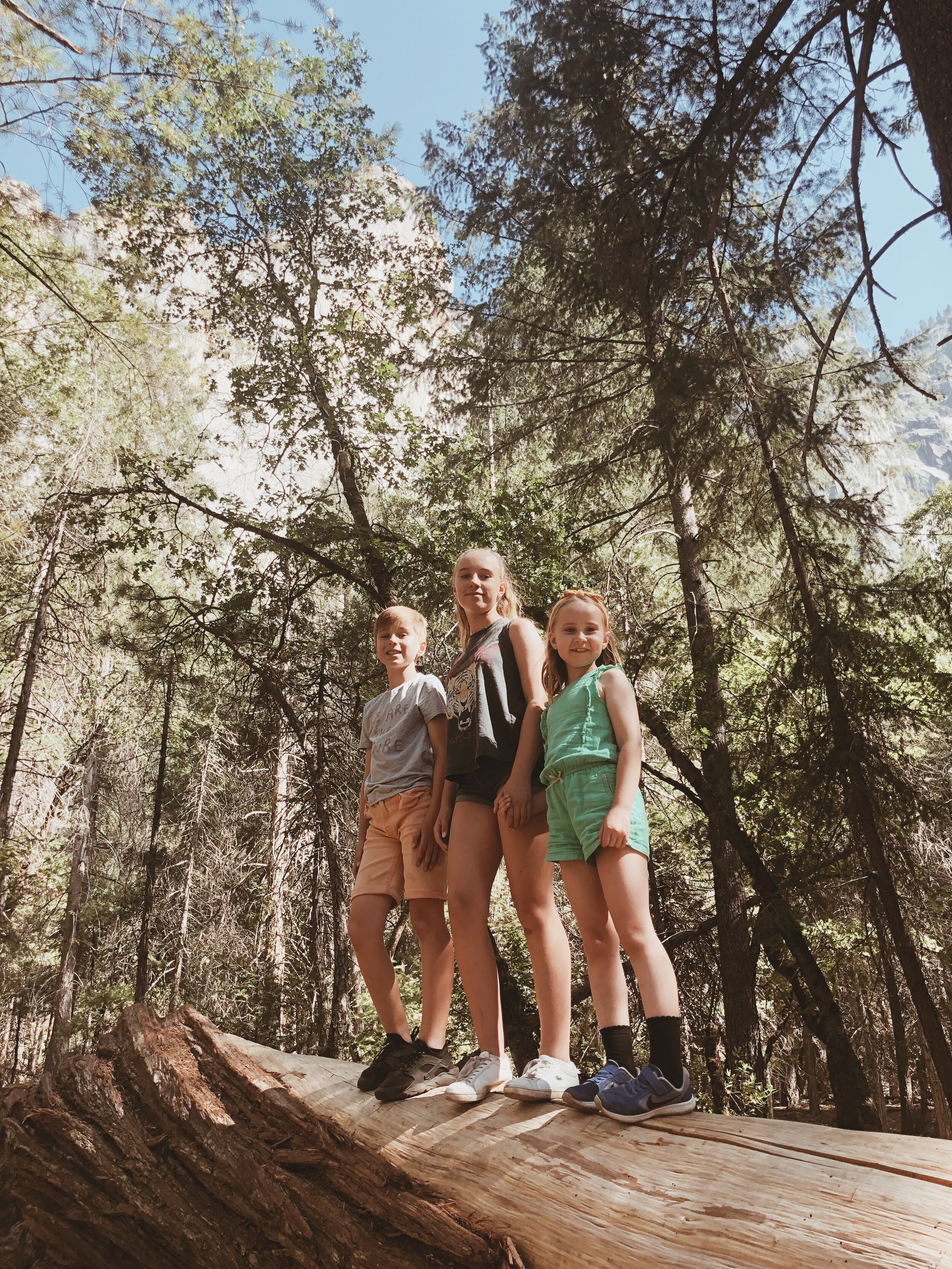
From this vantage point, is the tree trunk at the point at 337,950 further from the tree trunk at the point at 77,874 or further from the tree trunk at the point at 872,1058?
the tree trunk at the point at 77,874

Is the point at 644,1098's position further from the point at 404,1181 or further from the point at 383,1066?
the point at 383,1066

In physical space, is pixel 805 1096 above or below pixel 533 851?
below

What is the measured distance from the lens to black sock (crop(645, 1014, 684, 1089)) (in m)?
2.27

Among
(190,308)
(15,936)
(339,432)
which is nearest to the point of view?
(339,432)

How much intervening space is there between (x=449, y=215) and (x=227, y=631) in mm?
4308

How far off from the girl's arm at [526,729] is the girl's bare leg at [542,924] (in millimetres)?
65

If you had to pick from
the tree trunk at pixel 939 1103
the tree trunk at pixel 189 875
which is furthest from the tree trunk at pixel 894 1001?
the tree trunk at pixel 189 875

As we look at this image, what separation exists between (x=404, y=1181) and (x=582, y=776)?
119 centimetres

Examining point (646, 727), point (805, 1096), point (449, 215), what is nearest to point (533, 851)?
point (646, 727)

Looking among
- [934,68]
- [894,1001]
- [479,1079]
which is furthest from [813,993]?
[934,68]

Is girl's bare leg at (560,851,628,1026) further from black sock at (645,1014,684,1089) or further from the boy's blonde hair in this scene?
the boy's blonde hair

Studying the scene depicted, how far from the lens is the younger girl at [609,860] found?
2.27 meters

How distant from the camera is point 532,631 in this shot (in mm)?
3098

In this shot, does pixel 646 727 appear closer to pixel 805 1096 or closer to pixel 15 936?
pixel 15 936
